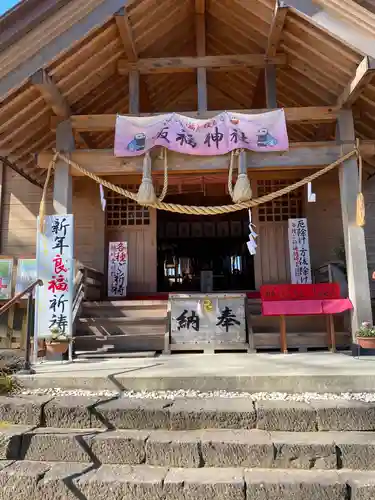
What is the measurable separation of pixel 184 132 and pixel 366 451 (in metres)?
5.10

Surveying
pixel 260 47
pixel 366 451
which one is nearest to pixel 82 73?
pixel 260 47

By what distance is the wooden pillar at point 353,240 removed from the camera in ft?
19.0

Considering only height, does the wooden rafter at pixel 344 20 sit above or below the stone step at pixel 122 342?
above

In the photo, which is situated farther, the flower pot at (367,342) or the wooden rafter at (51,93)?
the wooden rafter at (51,93)

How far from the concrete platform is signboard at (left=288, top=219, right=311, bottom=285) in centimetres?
359

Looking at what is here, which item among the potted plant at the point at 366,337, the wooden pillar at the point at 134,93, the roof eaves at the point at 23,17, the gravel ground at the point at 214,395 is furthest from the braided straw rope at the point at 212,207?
the gravel ground at the point at 214,395

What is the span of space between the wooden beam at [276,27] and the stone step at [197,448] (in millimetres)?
5684

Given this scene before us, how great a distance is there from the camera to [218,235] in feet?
46.2

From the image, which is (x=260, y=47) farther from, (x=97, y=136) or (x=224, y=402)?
(x=224, y=402)

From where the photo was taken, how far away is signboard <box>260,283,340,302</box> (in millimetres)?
6148

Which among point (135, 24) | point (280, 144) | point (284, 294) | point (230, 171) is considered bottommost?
point (284, 294)

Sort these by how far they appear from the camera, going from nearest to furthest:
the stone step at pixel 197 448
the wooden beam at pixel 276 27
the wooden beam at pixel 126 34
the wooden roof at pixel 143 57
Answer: the stone step at pixel 197 448 → the wooden roof at pixel 143 57 → the wooden beam at pixel 276 27 → the wooden beam at pixel 126 34

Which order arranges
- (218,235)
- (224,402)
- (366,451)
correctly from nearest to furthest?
(366,451), (224,402), (218,235)

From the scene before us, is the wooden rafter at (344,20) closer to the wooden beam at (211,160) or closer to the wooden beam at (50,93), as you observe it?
the wooden beam at (211,160)
